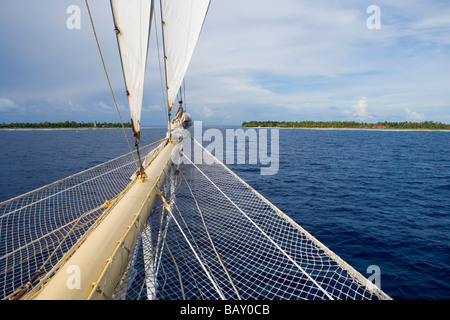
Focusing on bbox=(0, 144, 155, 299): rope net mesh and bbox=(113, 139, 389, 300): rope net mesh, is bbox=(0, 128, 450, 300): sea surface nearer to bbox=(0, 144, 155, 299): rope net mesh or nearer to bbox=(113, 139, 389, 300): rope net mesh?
bbox=(113, 139, 389, 300): rope net mesh

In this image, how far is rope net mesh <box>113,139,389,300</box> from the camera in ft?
14.9

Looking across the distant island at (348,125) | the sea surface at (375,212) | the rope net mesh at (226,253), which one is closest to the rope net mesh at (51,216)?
the rope net mesh at (226,253)

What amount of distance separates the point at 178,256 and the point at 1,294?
3847 mm

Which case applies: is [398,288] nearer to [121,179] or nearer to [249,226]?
[249,226]

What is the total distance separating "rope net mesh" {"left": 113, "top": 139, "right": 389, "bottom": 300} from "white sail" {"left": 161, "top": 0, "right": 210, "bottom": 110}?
425 centimetres

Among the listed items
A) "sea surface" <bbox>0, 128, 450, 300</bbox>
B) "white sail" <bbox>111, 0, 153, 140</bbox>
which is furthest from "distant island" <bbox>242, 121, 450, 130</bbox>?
Result: "white sail" <bbox>111, 0, 153, 140</bbox>

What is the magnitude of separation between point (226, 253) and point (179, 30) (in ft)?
26.5

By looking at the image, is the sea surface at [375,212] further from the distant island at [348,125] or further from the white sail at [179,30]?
the distant island at [348,125]

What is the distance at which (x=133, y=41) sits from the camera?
13.0 ft

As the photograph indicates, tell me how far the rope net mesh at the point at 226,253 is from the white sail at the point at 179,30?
4.25m

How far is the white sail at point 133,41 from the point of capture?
3609 millimetres

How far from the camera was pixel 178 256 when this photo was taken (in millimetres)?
7035
